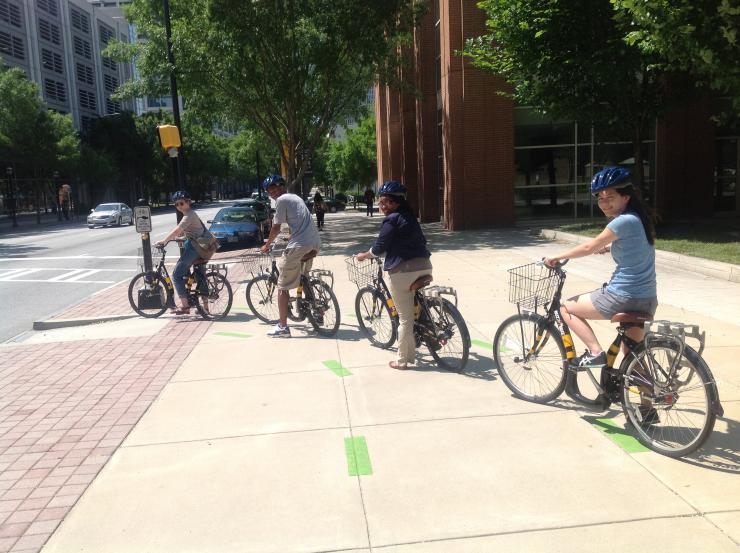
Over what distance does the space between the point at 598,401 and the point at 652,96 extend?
15.5m

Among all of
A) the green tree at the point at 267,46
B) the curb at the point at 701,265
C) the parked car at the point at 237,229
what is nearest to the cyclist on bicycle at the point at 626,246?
the curb at the point at 701,265

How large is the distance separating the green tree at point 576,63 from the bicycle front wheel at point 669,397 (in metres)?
13.2

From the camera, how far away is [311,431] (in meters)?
4.95

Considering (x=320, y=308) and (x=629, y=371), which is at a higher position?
(x=629, y=371)

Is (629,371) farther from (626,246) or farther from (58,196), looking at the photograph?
(58,196)

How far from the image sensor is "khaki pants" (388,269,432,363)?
617cm

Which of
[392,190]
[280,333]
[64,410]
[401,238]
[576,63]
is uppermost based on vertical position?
[576,63]

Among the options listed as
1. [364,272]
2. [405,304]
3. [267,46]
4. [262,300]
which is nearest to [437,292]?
[405,304]

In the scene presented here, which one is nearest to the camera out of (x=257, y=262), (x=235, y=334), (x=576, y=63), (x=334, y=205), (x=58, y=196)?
(x=235, y=334)

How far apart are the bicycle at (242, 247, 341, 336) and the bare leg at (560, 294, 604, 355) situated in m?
3.58

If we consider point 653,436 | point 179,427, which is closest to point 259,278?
point 179,427

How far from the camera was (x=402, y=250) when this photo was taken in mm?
6137

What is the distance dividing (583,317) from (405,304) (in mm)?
1939

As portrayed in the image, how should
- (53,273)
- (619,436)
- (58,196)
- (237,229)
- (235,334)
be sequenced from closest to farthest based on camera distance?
(619,436)
(235,334)
(53,273)
(237,229)
(58,196)
